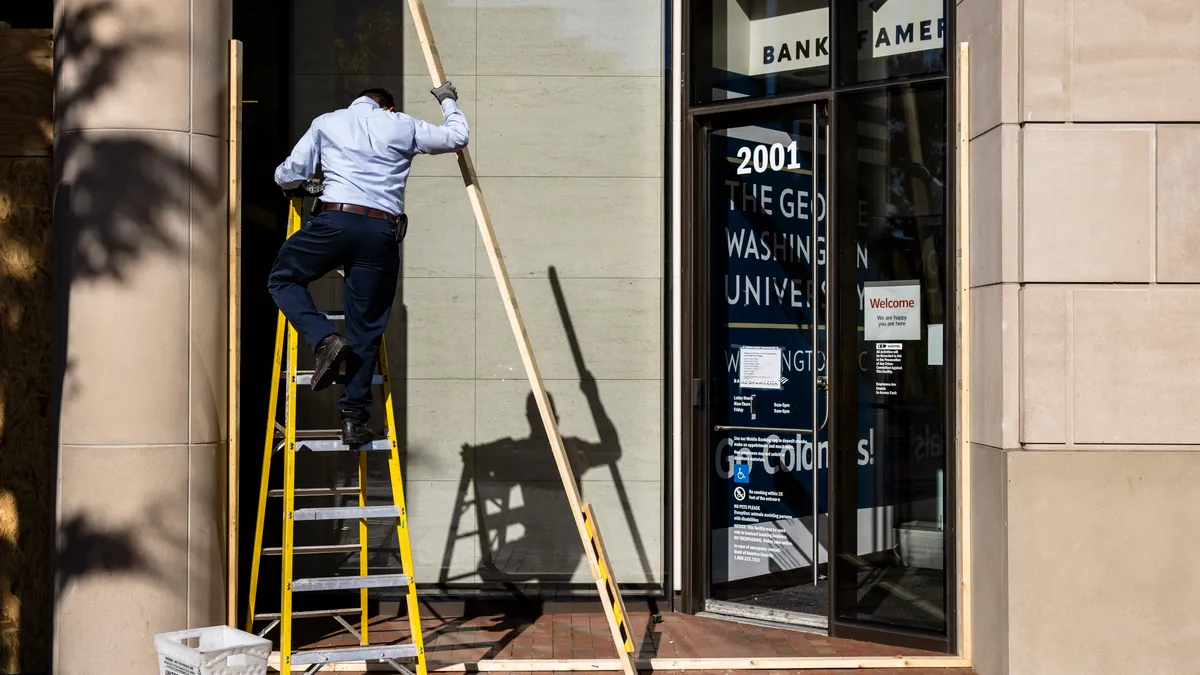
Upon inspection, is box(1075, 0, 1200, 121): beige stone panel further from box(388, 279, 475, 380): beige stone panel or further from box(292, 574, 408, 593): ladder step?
box(292, 574, 408, 593): ladder step

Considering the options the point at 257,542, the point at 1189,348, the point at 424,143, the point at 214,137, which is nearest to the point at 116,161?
the point at 214,137

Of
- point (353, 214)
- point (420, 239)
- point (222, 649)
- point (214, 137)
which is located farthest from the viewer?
point (420, 239)

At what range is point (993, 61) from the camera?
18.0 feet

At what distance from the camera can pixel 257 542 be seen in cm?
550

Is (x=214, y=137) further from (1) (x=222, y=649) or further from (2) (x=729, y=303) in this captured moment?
(2) (x=729, y=303)

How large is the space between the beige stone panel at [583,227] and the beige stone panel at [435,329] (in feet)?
0.86

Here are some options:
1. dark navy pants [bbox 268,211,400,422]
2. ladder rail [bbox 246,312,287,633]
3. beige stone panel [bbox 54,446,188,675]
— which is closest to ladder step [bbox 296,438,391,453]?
dark navy pants [bbox 268,211,400,422]

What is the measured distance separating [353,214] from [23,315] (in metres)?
1.86

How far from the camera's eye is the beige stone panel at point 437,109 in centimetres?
679

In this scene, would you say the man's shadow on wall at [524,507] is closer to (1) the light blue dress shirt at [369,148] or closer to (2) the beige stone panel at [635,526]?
(2) the beige stone panel at [635,526]

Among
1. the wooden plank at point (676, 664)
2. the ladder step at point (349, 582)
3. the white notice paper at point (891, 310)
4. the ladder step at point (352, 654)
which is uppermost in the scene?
the white notice paper at point (891, 310)

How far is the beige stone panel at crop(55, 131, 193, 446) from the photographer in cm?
543

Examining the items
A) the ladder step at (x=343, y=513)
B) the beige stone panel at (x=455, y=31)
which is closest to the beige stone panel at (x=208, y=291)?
the ladder step at (x=343, y=513)

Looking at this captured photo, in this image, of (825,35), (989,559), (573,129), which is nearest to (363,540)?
(573,129)
